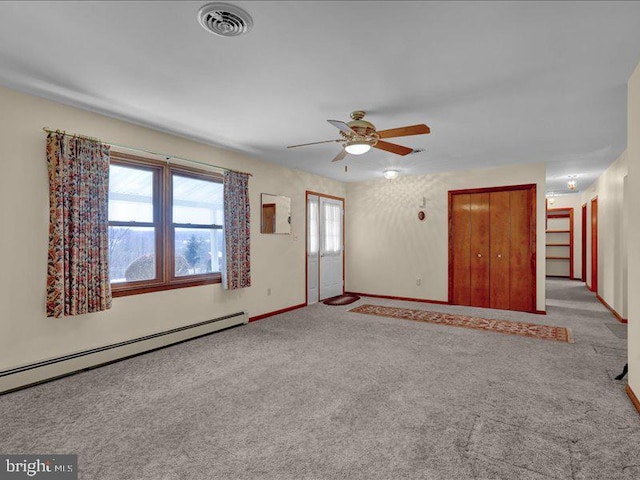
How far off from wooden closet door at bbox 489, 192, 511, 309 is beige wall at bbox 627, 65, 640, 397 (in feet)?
10.5

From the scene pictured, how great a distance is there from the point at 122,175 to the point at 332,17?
291 cm

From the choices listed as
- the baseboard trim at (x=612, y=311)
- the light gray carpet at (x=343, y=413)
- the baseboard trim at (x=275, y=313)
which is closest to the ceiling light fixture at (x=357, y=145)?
the light gray carpet at (x=343, y=413)

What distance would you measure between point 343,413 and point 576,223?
1043 centimetres

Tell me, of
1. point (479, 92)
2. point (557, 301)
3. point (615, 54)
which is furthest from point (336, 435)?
point (557, 301)

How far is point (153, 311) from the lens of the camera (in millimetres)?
3893

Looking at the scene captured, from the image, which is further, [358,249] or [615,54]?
[358,249]

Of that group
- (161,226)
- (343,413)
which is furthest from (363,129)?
(161,226)

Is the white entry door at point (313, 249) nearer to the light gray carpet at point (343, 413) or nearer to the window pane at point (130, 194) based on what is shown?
the light gray carpet at point (343, 413)

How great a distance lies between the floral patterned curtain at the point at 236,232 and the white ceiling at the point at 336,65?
847mm

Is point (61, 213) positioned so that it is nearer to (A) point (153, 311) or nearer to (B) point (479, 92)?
(A) point (153, 311)

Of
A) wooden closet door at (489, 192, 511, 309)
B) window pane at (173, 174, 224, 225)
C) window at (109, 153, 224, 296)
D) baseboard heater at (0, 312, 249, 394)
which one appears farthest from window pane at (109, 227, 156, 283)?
wooden closet door at (489, 192, 511, 309)

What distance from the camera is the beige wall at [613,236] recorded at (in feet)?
16.2

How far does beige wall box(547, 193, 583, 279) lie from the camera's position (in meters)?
9.52

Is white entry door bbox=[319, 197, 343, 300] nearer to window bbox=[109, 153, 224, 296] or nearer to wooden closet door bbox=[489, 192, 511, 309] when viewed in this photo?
window bbox=[109, 153, 224, 296]
